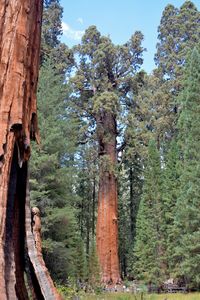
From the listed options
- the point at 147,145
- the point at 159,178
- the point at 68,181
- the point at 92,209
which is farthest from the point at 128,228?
the point at 68,181

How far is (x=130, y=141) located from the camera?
24438 mm

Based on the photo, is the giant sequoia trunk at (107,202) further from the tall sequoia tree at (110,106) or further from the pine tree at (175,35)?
the pine tree at (175,35)

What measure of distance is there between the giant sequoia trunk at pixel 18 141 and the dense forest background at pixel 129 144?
9943 millimetres

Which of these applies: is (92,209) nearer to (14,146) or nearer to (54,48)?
(54,48)

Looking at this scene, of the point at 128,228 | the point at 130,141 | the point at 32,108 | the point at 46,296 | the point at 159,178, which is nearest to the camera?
the point at 46,296

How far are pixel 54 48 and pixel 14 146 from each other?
917 inches

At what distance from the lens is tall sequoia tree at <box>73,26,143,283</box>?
81.1 feet

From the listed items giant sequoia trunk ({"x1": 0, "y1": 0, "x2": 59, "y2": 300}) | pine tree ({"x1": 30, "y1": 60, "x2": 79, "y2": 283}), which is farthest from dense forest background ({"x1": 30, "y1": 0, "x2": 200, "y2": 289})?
giant sequoia trunk ({"x1": 0, "y1": 0, "x2": 59, "y2": 300})

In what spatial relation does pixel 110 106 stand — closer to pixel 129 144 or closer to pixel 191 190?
pixel 129 144

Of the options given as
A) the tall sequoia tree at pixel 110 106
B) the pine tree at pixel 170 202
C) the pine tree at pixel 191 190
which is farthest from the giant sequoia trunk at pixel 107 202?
the pine tree at pixel 191 190

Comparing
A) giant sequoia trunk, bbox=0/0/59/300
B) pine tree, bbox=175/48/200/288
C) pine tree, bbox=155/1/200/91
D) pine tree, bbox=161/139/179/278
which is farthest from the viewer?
pine tree, bbox=155/1/200/91

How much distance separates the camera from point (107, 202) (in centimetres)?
2520

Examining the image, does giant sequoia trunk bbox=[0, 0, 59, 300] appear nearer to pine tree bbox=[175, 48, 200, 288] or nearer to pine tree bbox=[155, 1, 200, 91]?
pine tree bbox=[175, 48, 200, 288]

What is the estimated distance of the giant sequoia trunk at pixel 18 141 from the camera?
3.87 meters
